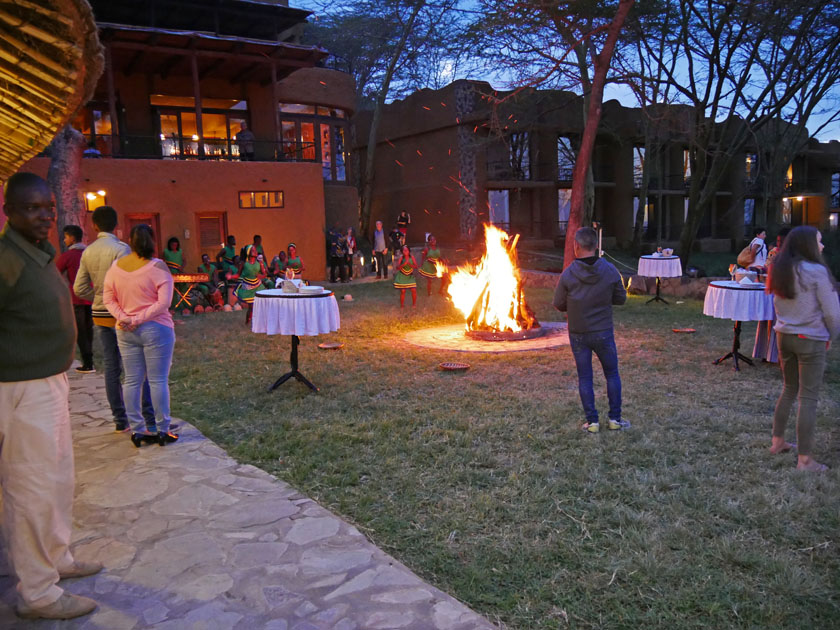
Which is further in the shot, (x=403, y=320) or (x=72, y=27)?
(x=403, y=320)

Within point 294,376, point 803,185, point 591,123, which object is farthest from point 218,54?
point 803,185

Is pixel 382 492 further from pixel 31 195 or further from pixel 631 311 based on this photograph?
pixel 631 311

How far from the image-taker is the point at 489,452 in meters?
5.29

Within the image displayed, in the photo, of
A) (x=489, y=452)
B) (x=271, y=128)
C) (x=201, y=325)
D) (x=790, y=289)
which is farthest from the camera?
(x=271, y=128)

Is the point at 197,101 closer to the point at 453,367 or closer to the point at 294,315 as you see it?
the point at 294,315

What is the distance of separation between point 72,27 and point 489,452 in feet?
13.5

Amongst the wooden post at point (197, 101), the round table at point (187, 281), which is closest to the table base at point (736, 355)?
the round table at point (187, 281)

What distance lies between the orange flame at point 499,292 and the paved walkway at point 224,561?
6.32 metres

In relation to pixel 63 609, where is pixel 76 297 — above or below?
above

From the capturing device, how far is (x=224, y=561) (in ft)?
11.7

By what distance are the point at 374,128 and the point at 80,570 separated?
2846cm

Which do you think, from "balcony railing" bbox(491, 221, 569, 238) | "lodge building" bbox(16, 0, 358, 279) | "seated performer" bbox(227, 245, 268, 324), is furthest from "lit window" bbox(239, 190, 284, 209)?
"balcony railing" bbox(491, 221, 569, 238)

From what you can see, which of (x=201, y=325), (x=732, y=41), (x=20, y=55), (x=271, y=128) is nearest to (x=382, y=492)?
(x=20, y=55)

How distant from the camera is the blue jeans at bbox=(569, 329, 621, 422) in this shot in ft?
19.1
